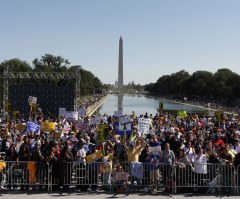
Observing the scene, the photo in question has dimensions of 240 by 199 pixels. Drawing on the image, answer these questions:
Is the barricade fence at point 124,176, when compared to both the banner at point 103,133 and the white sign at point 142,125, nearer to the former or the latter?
the white sign at point 142,125

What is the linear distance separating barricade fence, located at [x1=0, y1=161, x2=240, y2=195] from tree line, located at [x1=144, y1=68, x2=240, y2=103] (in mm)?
88561

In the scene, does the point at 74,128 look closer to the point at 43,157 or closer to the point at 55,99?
the point at 43,157

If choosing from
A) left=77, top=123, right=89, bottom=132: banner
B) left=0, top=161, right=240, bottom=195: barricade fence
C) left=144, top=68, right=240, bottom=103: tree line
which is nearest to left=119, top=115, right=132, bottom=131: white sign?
left=77, top=123, right=89, bottom=132: banner

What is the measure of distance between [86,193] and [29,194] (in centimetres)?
182

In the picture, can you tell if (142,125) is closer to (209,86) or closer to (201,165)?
(201,165)

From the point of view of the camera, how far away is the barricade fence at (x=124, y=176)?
563 inches

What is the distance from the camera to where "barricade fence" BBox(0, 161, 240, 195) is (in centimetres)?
1430

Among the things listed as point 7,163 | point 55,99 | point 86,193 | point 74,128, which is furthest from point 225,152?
point 55,99

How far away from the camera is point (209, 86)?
130 m

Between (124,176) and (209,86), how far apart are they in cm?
11867

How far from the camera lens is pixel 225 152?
48.0ft

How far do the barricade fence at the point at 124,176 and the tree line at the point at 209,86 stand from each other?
88.6 meters

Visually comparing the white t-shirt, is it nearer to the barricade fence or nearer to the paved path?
the barricade fence

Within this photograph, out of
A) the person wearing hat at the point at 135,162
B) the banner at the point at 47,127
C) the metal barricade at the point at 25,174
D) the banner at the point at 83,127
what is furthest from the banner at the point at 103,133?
the metal barricade at the point at 25,174
